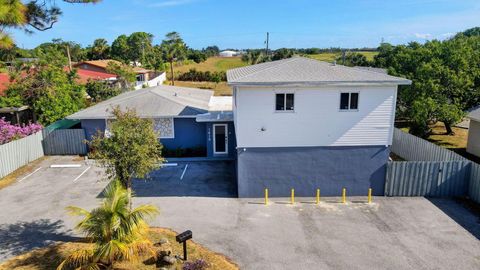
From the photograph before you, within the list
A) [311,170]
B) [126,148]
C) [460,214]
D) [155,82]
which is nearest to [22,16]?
[126,148]

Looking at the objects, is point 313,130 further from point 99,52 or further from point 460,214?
point 99,52

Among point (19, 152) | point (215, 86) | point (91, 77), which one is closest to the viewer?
point (19, 152)

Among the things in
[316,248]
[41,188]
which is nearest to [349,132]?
[316,248]

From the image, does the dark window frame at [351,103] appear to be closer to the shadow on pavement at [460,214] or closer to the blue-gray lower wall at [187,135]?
the shadow on pavement at [460,214]

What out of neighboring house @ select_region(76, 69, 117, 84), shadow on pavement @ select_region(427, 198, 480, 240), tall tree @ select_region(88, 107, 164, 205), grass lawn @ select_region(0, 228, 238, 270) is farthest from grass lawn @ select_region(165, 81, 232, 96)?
grass lawn @ select_region(0, 228, 238, 270)

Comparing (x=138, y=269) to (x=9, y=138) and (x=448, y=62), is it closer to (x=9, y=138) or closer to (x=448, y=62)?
(x=9, y=138)

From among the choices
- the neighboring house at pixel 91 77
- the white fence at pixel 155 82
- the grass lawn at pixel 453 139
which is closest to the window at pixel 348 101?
the grass lawn at pixel 453 139
